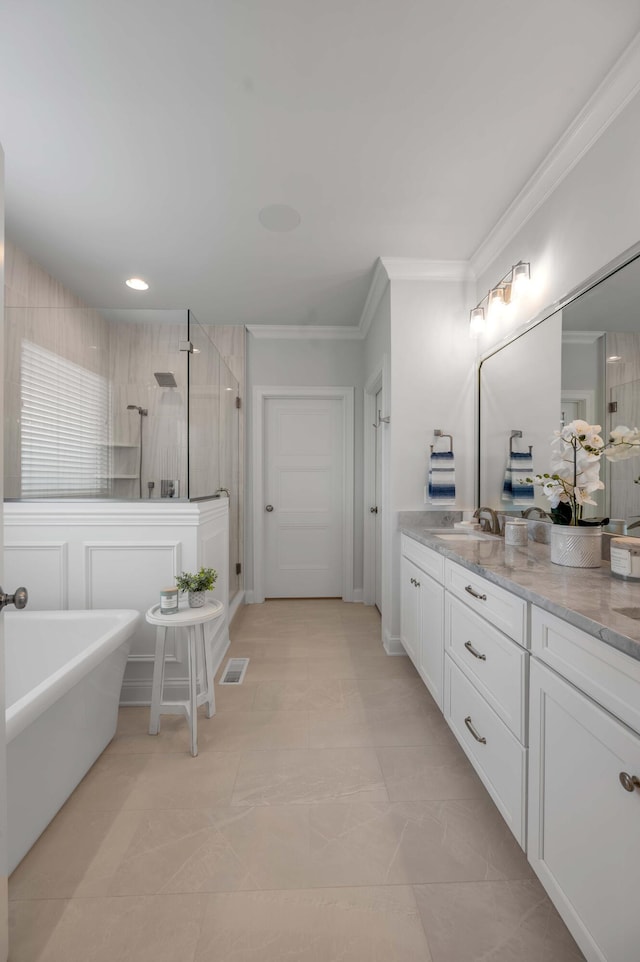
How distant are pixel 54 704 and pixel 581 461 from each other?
203 centimetres

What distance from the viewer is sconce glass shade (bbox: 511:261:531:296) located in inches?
86.4

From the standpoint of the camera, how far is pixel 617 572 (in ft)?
4.42

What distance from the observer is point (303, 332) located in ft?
12.9

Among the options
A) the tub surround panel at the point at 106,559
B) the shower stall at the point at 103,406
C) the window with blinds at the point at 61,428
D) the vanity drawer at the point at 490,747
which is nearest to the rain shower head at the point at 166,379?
the shower stall at the point at 103,406

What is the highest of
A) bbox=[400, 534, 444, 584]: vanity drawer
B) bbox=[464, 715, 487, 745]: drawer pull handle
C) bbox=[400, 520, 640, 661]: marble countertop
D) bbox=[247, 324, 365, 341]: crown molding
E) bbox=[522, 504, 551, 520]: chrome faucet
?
bbox=[247, 324, 365, 341]: crown molding

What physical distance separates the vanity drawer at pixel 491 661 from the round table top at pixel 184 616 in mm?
1050

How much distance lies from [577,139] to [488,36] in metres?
Answer: 0.60

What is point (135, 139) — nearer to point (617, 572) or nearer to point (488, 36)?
point (488, 36)

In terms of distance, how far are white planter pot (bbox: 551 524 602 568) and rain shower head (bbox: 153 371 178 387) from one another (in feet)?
6.70

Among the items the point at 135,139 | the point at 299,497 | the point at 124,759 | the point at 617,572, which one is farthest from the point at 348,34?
the point at 299,497

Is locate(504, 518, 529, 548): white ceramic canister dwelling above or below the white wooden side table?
above

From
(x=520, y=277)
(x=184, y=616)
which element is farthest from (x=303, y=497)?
(x=520, y=277)

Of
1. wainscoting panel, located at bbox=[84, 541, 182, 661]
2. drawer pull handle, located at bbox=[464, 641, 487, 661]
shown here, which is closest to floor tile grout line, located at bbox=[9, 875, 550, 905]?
drawer pull handle, located at bbox=[464, 641, 487, 661]

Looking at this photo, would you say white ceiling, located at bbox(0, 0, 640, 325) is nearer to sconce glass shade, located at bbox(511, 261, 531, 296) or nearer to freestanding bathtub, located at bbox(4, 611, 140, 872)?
sconce glass shade, located at bbox(511, 261, 531, 296)
